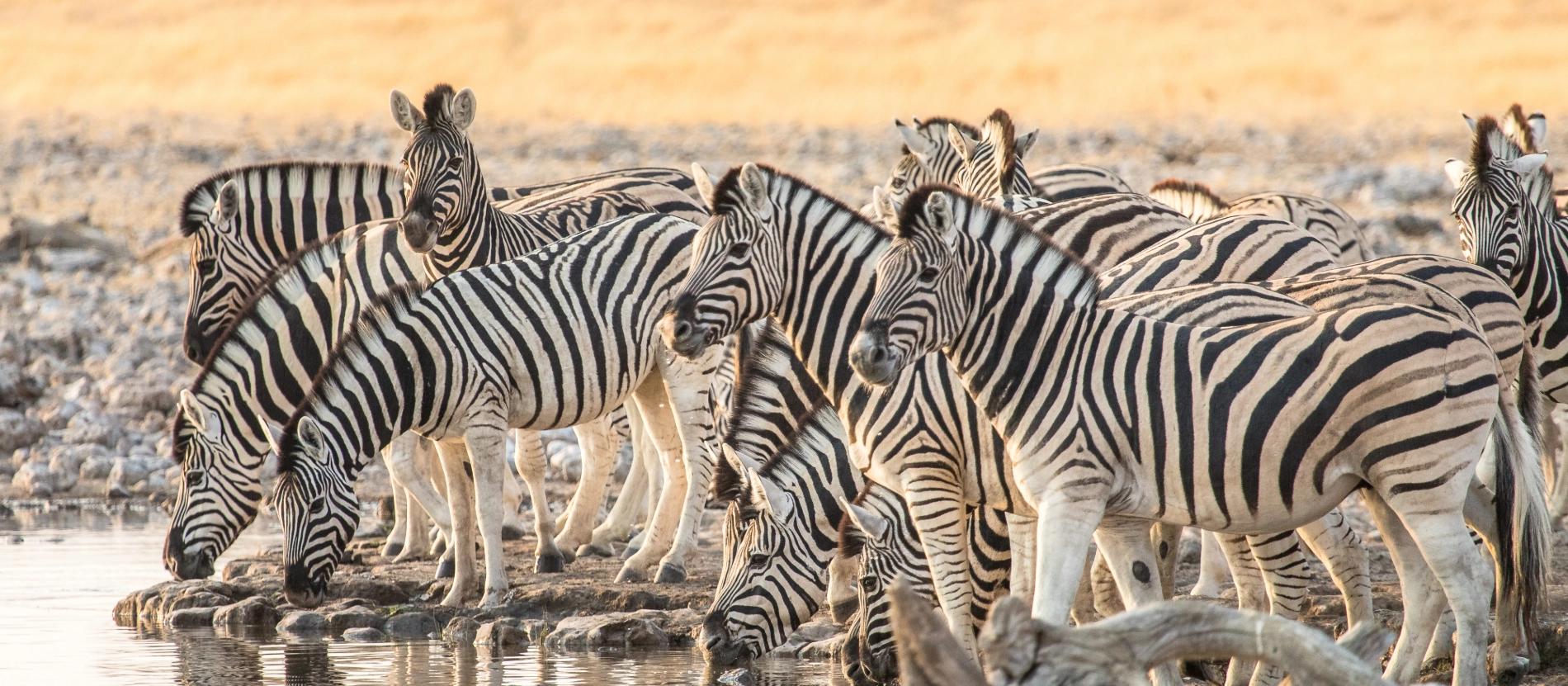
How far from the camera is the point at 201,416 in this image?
340 inches

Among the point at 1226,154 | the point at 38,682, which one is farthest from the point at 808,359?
the point at 1226,154

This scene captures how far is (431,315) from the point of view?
8.30 metres

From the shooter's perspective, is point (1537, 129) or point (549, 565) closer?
point (549, 565)

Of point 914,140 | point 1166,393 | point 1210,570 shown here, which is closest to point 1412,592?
point 1166,393

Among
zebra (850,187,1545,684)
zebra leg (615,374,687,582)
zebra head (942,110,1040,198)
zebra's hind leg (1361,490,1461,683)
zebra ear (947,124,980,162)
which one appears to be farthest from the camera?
zebra ear (947,124,980,162)

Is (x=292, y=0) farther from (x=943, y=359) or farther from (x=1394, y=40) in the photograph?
(x=943, y=359)

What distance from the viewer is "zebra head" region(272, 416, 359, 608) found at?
783 cm

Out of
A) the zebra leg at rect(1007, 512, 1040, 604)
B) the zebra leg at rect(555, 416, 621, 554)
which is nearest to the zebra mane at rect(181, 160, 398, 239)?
the zebra leg at rect(555, 416, 621, 554)

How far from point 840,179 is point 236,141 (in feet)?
39.0

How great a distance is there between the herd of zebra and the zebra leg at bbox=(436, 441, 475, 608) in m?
0.02

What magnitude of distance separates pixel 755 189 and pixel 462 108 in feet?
11.9

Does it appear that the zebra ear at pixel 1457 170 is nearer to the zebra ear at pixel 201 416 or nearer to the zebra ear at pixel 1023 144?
the zebra ear at pixel 1023 144

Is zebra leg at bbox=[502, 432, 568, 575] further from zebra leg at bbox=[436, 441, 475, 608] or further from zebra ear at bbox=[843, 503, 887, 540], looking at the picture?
zebra ear at bbox=[843, 503, 887, 540]

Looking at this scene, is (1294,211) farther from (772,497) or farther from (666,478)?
(772,497)
